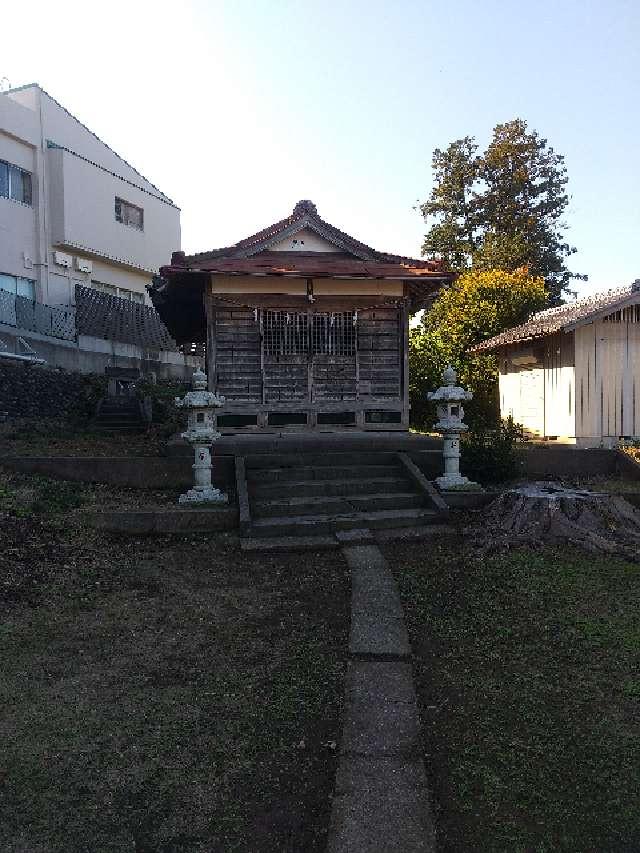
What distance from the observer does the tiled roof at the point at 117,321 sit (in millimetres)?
21312

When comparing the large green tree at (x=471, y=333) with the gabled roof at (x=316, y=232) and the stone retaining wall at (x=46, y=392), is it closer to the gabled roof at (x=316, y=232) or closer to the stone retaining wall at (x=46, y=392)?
the gabled roof at (x=316, y=232)

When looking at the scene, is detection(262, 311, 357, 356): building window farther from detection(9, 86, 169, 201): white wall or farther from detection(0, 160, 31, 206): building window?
detection(9, 86, 169, 201): white wall

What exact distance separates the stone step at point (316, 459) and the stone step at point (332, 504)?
0.92 m

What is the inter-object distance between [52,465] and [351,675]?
688 centimetres

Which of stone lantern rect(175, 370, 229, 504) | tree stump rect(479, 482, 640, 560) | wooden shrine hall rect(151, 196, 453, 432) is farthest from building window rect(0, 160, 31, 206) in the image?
tree stump rect(479, 482, 640, 560)

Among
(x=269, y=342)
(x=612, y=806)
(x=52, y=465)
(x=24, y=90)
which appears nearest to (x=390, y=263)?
(x=269, y=342)

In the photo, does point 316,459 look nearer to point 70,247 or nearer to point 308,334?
point 308,334

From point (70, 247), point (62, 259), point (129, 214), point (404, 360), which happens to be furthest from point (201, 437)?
point (129, 214)

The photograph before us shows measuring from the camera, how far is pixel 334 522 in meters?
7.61

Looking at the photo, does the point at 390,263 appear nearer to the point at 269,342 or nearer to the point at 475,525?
the point at 269,342

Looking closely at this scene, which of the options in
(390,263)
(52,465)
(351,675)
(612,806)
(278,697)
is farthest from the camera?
(390,263)

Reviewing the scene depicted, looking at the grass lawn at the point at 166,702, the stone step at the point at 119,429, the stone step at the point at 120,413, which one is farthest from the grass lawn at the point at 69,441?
the grass lawn at the point at 166,702

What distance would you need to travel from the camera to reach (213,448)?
32.0ft

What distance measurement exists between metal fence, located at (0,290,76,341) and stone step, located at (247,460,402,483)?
38.4 feet
